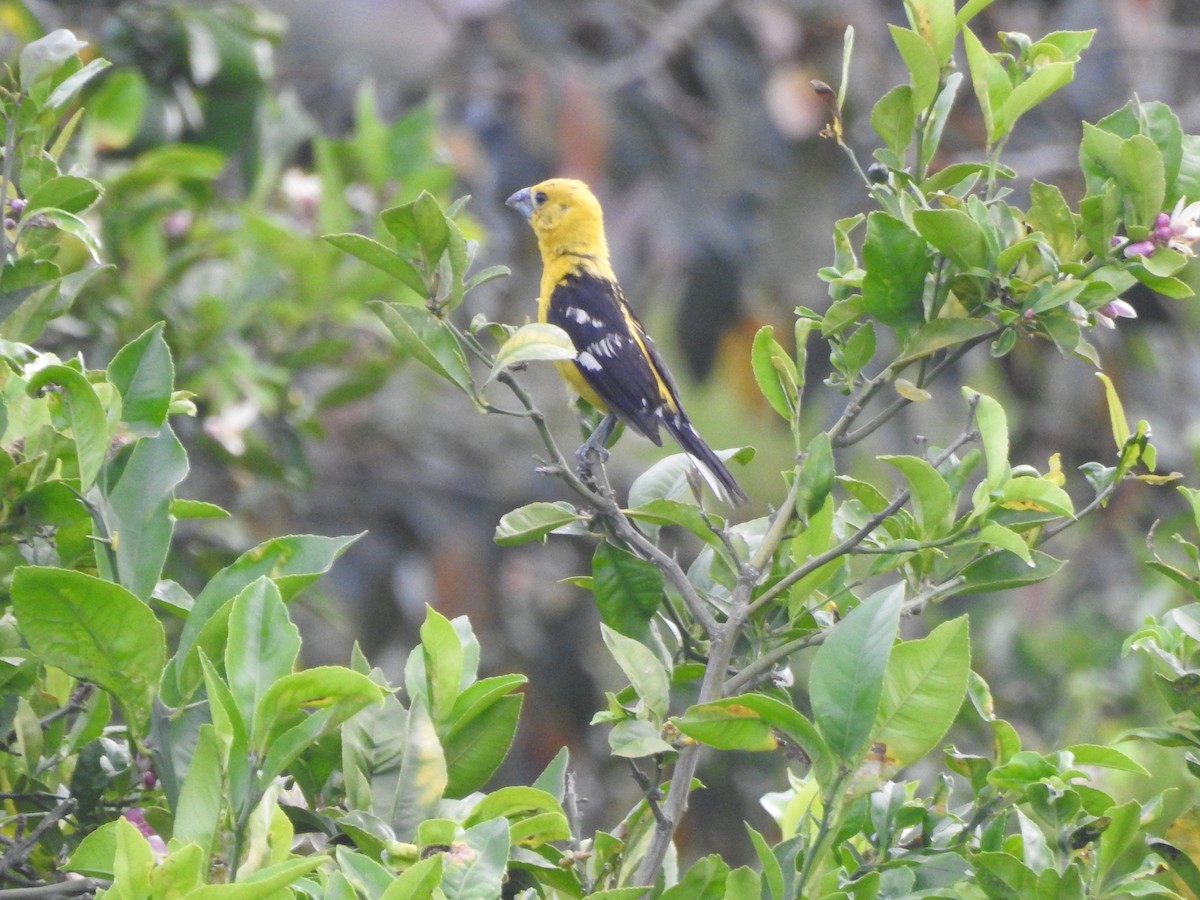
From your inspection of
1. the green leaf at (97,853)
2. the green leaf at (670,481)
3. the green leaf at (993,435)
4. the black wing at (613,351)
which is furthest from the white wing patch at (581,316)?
the green leaf at (97,853)

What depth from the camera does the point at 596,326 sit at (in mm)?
3727

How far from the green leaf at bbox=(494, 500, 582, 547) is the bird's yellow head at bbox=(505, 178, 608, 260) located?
2.24 meters

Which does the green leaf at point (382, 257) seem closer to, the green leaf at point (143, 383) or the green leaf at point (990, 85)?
the green leaf at point (143, 383)

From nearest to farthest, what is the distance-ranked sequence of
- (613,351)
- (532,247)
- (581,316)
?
(613,351), (581,316), (532,247)

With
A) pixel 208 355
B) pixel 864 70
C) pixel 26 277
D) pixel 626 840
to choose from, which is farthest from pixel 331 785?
pixel 864 70

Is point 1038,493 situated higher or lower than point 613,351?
higher

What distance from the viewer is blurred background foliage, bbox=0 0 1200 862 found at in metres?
4.13

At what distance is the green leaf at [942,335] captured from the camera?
5.76ft

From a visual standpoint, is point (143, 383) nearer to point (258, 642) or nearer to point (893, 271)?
point (258, 642)

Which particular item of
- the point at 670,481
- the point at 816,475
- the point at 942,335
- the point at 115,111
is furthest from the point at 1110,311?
the point at 115,111

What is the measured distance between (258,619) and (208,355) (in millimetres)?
2468

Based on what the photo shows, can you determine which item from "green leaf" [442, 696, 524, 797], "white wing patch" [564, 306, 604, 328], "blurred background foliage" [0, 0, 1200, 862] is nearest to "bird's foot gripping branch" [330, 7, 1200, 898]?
"green leaf" [442, 696, 524, 797]

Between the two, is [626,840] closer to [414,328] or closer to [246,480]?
[414,328]

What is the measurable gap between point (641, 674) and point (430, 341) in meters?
0.47
